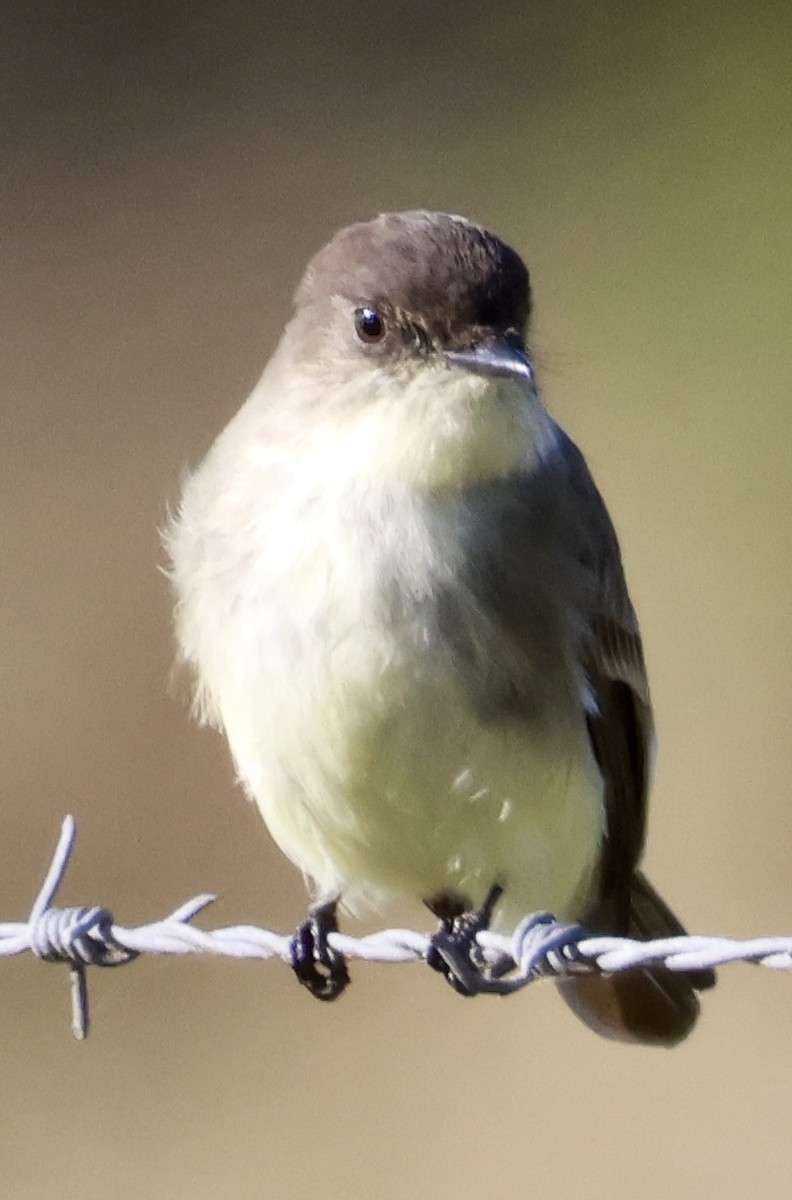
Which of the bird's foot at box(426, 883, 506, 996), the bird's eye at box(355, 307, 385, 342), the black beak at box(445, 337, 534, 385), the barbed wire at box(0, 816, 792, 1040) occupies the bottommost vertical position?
the bird's foot at box(426, 883, 506, 996)

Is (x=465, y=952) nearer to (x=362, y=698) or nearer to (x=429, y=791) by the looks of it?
(x=429, y=791)

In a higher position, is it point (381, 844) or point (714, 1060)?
point (381, 844)

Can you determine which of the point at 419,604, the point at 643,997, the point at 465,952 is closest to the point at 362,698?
the point at 419,604

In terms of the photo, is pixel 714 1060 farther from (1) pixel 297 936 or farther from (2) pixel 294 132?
(2) pixel 294 132

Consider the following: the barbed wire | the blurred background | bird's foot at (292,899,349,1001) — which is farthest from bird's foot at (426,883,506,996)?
the blurred background

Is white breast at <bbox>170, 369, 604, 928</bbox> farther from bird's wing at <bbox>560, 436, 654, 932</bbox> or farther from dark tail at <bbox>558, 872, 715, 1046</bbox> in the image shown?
dark tail at <bbox>558, 872, 715, 1046</bbox>

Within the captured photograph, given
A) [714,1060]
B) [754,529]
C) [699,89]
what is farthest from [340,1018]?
[699,89]

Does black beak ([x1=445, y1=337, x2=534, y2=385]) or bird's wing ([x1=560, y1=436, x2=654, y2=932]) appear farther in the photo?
bird's wing ([x1=560, y1=436, x2=654, y2=932])
